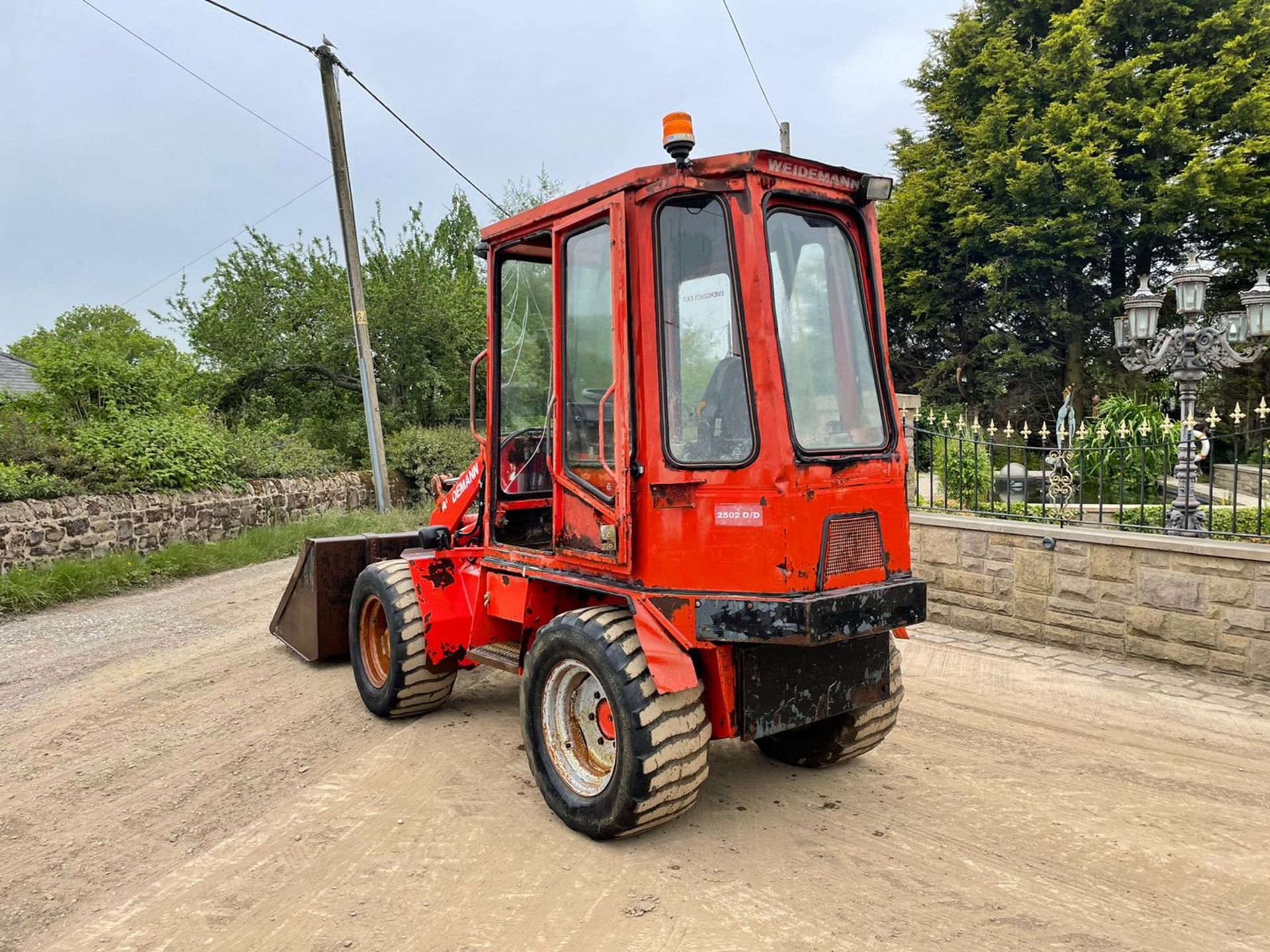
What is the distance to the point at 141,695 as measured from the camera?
5746 mm

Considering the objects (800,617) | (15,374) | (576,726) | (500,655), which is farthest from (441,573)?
(15,374)

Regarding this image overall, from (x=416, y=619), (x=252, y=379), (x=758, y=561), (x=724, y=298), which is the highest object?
(x=252, y=379)

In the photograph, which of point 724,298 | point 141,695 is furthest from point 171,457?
point 724,298

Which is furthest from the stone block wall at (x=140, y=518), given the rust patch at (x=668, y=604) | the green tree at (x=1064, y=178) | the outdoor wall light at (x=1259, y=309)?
the green tree at (x=1064, y=178)

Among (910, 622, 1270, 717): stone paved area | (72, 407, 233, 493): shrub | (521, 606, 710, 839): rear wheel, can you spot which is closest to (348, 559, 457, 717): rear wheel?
(521, 606, 710, 839): rear wheel

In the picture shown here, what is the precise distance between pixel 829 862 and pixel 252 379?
17.3 m

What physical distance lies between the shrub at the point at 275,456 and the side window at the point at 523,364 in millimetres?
9080

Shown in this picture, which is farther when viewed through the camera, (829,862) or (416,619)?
(416,619)

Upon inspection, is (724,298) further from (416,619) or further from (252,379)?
(252,379)

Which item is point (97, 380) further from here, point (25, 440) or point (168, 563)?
point (168, 563)

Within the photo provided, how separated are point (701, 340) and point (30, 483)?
9338 mm

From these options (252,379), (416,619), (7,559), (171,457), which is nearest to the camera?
(416,619)

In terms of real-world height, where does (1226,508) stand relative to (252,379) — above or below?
below

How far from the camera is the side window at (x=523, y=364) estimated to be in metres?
4.54
